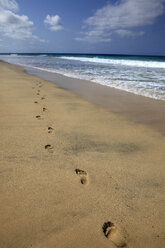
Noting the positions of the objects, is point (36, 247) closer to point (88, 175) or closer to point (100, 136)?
point (88, 175)

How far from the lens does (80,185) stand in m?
1.72

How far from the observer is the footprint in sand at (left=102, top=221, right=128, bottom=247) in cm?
122

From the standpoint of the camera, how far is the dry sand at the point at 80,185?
126 cm

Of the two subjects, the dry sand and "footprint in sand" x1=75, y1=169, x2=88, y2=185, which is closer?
the dry sand

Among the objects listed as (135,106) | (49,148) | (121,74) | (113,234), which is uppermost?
(121,74)

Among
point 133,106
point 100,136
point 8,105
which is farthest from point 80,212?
point 133,106

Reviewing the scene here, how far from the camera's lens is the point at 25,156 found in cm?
212

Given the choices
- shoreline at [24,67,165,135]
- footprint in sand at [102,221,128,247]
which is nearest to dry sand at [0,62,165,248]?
footprint in sand at [102,221,128,247]

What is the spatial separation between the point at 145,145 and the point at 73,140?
39.8 inches

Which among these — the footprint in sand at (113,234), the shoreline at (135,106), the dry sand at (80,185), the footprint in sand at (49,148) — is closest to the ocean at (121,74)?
the shoreline at (135,106)

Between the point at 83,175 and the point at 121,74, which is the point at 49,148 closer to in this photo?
the point at 83,175

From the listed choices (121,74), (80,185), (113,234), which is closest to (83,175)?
(80,185)

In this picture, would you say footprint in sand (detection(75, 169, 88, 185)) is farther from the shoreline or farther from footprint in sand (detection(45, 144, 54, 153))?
the shoreline

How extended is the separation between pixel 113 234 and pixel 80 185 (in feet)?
1.76
